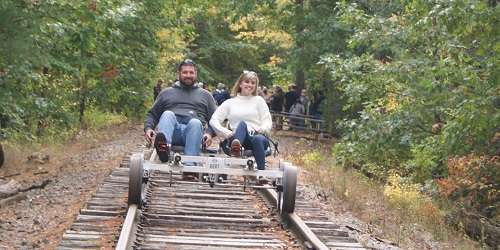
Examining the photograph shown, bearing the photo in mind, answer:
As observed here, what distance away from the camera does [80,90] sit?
70.3 feet

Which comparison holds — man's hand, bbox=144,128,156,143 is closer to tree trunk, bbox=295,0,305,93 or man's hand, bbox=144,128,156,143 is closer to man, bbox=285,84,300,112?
tree trunk, bbox=295,0,305,93

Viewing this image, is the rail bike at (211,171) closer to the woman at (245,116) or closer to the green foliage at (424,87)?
the woman at (245,116)

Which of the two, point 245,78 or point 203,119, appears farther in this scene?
point 203,119

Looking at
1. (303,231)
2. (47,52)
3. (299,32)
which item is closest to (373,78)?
(47,52)

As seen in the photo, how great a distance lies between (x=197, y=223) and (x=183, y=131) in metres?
1.46

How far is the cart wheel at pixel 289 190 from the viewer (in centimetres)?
776

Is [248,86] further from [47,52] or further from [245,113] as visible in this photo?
[47,52]

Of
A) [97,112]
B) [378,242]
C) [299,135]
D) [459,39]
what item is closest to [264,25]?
[299,135]

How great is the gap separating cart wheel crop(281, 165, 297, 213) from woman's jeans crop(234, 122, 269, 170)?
423 mm

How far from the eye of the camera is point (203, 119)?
8992 millimetres

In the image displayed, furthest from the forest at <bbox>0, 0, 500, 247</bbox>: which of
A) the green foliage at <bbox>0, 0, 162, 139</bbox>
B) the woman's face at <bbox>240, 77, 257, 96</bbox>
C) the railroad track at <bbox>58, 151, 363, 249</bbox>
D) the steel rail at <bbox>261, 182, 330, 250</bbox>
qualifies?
the steel rail at <bbox>261, 182, 330, 250</bbox>

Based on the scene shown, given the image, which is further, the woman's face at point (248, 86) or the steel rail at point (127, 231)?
the woman's face at point (248, 86)

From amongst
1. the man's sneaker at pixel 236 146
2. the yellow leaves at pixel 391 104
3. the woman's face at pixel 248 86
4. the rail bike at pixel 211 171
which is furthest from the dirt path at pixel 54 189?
the yellow leaves at pixel 391 104

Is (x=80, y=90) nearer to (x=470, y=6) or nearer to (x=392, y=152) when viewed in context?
(x=392, y=152)
